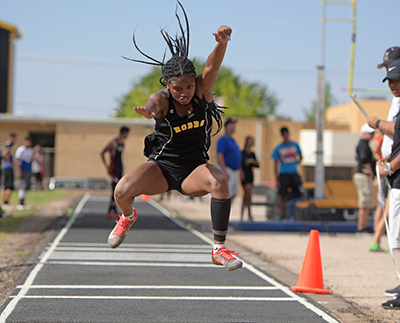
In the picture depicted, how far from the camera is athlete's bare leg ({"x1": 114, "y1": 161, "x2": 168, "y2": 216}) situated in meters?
5.08

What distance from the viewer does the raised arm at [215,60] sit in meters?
4.82

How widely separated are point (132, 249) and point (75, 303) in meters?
3.97

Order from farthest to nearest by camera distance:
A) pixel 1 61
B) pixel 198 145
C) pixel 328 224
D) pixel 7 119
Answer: pixel 7 119 → pixel 1 61 → pixel 328 224 → pixel 198 145

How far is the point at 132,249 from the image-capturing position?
32.3 ft

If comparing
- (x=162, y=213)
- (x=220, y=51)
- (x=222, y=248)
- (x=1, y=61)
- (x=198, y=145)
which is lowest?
(x=162, y=213)

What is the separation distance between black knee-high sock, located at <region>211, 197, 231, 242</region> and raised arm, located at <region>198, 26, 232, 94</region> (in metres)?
1.04

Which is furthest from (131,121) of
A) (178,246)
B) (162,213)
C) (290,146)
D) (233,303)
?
(233,303)

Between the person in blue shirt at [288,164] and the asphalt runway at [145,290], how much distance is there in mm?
3859

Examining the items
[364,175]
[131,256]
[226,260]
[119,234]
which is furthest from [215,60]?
[364,175]

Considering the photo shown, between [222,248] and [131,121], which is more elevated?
[131,121]

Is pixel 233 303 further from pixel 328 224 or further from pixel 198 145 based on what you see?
pixel 328 224

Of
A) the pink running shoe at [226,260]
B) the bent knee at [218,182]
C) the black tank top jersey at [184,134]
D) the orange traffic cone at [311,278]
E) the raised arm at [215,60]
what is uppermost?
the raised arm at [215,60]

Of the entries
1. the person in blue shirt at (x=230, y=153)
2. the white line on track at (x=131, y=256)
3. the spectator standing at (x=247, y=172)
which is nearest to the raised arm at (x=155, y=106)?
the white line on track at (x=131, y=256)

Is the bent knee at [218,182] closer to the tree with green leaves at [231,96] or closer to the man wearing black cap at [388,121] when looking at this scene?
the man wearing black cap at [388,121]
